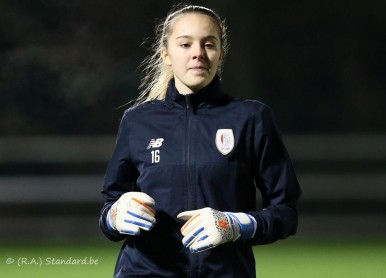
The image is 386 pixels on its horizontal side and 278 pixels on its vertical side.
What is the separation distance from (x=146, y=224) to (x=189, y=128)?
0.33 meters

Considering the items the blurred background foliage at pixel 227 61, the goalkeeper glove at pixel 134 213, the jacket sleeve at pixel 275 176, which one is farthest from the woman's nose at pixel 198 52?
the blurred background foliage at pixel 227 61

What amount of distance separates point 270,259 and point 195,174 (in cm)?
468

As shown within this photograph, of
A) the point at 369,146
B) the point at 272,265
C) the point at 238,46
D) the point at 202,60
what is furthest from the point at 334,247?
the point at 202,60

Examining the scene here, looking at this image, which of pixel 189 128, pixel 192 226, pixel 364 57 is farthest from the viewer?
pixel 364 57

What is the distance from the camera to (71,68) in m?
10.4

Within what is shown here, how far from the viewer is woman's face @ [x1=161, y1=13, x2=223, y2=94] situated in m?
3.22

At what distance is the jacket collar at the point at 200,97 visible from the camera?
10.5 ft

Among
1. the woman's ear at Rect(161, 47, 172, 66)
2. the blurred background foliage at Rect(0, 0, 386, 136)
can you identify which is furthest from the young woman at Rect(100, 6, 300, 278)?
the blurred background foliage at Rect(0, 0, 386, 136)

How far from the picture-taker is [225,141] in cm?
314

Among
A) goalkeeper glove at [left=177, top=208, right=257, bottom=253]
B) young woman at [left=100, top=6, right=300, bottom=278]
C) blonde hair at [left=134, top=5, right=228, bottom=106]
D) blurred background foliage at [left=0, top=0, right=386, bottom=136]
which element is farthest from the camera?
blurred background foliage at [left=0, top=0, right=386, bottom=136]

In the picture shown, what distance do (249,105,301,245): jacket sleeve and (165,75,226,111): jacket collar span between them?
14cm

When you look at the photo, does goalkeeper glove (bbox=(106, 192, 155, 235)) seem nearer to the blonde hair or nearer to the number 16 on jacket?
the number 16 on jacket

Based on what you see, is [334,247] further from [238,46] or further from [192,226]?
[192,226]

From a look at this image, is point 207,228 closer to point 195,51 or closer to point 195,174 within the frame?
point 195,174
